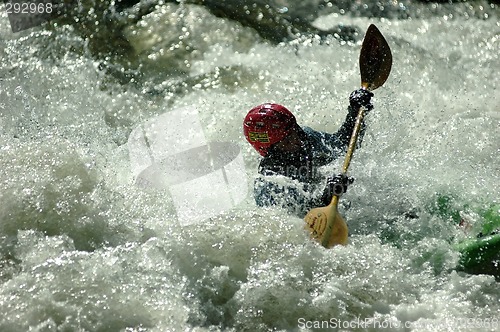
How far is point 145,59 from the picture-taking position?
611cm

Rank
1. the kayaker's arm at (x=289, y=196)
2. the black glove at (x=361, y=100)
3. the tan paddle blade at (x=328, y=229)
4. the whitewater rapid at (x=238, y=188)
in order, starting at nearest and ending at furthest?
the whitewater rapid at (x=238, y=188) → the tan paddle blade at (x=328, y=229) → the kayaker's arm at (x=289, y=196) → the black glove at (x=361, y=100)

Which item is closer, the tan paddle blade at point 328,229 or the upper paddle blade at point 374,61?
the tan paddle blade at point 328,229

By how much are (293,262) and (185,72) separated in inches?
122

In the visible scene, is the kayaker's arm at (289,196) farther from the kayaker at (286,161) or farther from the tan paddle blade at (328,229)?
the tan paddle blade at (328,229)

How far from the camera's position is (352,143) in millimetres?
3820

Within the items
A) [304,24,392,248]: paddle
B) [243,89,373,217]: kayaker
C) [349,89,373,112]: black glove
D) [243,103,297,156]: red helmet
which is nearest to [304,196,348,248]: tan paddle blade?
[304,24,392,248]: paddle

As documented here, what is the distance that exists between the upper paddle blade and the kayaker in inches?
26.6

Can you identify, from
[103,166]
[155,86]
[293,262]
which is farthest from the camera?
[155,86]

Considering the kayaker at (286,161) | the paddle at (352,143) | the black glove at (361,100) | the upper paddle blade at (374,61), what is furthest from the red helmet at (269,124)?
the upper paddle blade at (374,61)

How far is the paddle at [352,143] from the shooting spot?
11.2 ft

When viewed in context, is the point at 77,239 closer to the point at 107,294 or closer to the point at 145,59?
the point at 107,294

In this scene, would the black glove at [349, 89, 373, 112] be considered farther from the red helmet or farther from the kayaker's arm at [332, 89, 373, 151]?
the red helmet

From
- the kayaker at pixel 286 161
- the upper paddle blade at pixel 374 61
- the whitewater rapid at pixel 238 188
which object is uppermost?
the upper paddle blade at pixel 374 61

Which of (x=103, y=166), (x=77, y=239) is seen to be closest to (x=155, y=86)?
(x=103, y=166)
